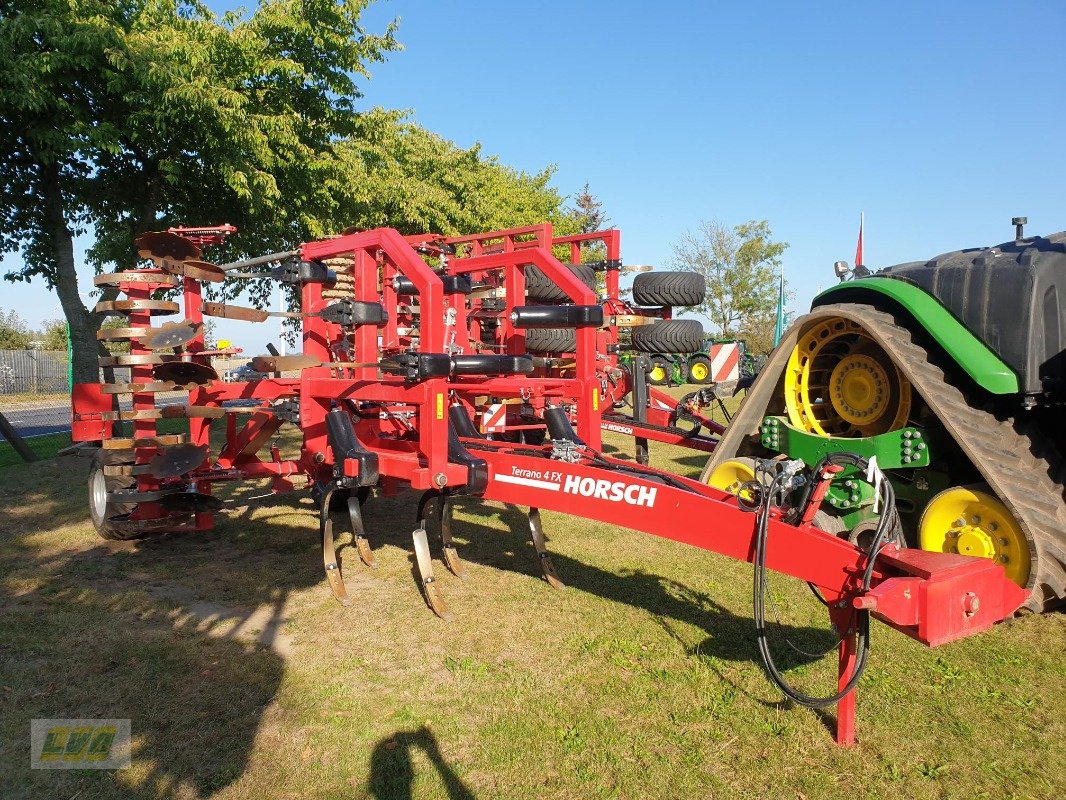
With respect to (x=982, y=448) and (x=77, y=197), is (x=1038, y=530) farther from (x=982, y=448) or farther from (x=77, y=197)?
(x=77, y=197)

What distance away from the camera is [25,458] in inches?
374

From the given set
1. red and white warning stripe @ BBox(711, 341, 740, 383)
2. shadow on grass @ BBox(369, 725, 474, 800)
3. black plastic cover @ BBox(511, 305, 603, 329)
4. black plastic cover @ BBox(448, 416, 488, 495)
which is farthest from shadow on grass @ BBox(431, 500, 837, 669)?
red and white warning stripe @ BBox(711, 341, 740, 383)

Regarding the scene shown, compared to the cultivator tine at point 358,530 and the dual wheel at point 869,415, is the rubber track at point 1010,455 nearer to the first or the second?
the dual wheel at point 869,415

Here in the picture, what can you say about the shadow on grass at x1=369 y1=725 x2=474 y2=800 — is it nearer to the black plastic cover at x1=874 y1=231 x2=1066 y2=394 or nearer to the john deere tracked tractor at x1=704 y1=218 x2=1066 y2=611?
the john deere tracked tractor at x1=704 y1=218 x2=1066 y2=611

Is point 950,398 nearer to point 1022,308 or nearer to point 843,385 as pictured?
point 1022,308

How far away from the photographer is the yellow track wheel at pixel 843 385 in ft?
14.2

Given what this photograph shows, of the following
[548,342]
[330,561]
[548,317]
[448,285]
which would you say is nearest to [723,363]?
[548,342]

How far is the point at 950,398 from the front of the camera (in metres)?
3.80

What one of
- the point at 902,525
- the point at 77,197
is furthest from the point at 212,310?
the point at 77,197

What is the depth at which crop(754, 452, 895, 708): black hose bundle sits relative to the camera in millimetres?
2586

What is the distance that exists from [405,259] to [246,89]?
25.1 feet

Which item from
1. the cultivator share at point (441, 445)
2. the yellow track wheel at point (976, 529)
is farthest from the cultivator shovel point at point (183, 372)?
the yellow track wheel at point (976, 529)

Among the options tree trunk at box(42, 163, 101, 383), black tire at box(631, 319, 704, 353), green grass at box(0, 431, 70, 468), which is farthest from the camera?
green grass at box(0, 431, 70, 468)

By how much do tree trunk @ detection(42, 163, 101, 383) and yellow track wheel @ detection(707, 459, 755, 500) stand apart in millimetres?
8679
